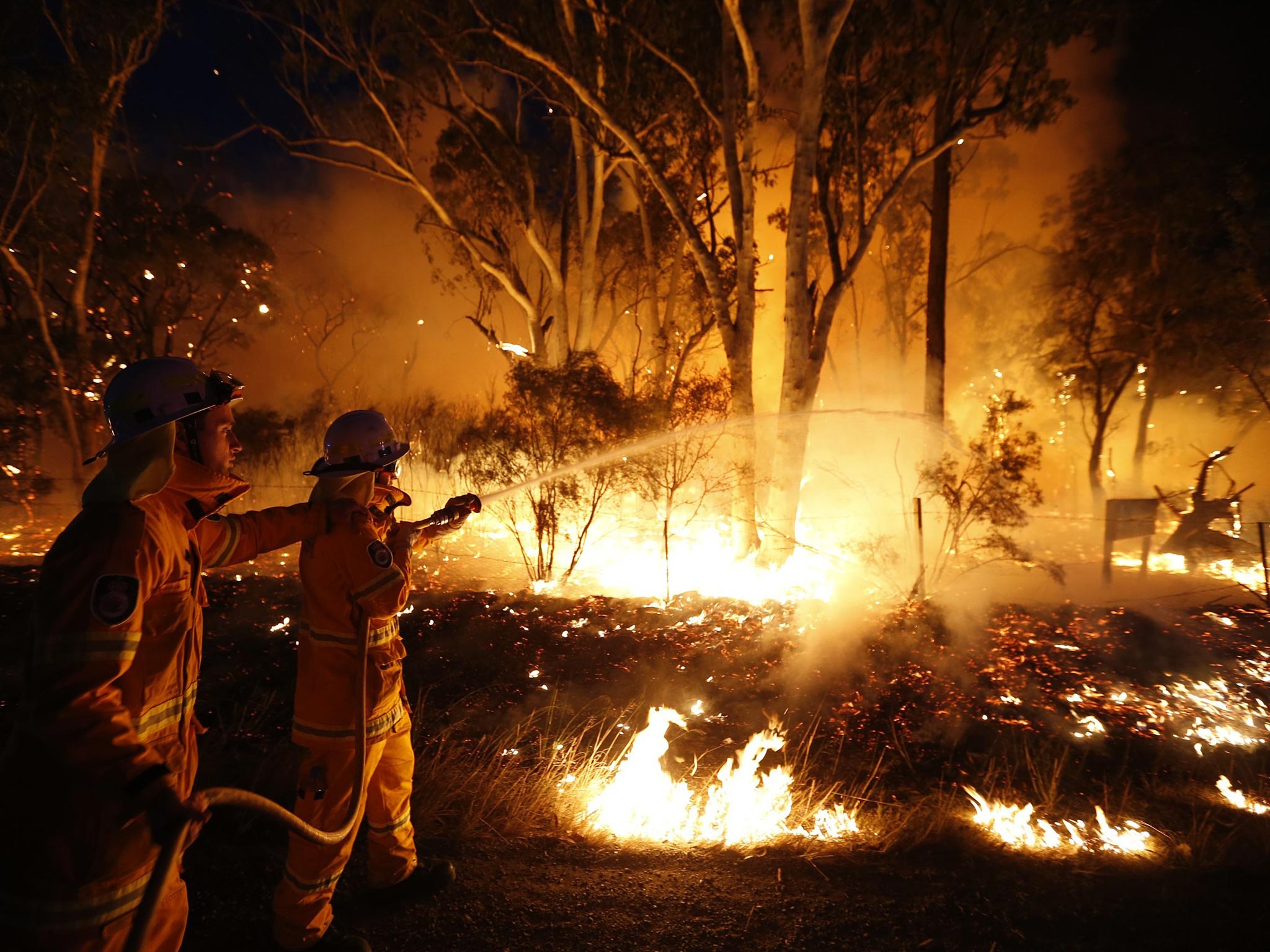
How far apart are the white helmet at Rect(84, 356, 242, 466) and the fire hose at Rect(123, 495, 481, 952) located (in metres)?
1.02

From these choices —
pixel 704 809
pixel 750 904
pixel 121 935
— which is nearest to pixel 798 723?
pixel 704 809

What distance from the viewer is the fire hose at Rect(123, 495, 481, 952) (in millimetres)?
1517

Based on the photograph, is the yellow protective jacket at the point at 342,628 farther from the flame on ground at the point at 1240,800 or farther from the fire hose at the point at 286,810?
the flame on ground at the point at 1240,800

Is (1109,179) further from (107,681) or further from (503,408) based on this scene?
(107,681)

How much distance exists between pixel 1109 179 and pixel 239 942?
19808 millimetres

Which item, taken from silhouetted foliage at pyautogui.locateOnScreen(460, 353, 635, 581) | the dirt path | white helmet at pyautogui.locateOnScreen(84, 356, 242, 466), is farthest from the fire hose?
silhouetted foliage at pyautogui.locateOnScreen(460, 353, 635, 581)

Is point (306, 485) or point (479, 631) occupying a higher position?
point (306, 485)

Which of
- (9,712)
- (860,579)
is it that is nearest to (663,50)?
(860,579)

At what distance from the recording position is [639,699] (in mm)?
5992

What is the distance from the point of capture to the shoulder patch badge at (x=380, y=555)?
2604mm

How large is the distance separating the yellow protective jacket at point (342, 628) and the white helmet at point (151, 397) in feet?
2.42

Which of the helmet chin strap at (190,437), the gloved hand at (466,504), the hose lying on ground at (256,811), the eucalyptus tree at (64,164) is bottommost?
the hose lying on ground at (256,811)

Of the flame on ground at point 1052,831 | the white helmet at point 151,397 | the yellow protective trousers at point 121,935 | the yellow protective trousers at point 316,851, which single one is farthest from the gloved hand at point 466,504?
the flame on ground at point 1052,831

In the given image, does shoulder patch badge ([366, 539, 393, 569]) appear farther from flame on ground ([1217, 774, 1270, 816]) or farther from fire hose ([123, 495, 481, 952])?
flame on ground ([1217, 774, 1270, 816])
